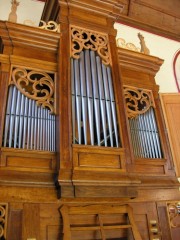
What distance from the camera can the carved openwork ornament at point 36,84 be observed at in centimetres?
332

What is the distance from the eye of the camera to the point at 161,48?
5.92 metres

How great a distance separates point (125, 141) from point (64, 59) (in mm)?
1319

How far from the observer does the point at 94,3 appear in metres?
4.16

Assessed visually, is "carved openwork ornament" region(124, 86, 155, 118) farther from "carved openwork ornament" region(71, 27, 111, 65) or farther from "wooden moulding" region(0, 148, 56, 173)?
"wooden moulding" region(0, 148, 56, 173)

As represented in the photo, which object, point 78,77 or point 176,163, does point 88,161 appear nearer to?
point 78,77

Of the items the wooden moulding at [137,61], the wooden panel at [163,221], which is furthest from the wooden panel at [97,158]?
the wooden moulding at [137,61]

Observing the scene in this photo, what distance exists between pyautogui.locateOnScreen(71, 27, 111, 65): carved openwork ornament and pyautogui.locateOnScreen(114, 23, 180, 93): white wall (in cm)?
173

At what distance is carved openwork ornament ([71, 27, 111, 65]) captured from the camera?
3.81m

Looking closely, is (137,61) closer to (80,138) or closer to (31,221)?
(80,138)

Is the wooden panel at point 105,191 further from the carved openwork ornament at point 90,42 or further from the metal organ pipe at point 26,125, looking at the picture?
the carved openwork ornament at point 90,42

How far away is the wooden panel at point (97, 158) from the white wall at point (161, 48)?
256 cm

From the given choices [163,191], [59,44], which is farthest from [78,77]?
[163,191]

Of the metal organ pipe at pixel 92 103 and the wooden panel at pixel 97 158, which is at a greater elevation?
the metal organ pipe at pixel 92 103

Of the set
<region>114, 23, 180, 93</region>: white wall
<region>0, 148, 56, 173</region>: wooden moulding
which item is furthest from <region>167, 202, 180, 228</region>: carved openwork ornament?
<region>114, 23, 180, 93</region>: white wall
